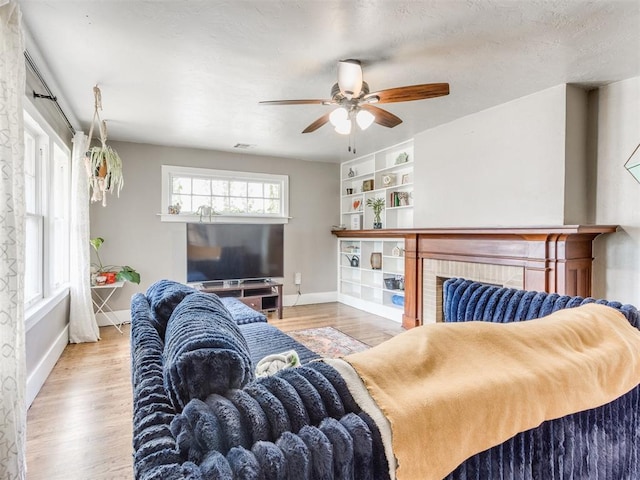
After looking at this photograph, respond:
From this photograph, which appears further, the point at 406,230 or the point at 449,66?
the point at 406,230

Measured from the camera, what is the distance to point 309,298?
5.97 m

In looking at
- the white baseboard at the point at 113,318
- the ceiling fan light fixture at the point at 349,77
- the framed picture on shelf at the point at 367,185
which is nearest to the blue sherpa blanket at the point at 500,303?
the ceiling fan light fixture at the point at 349,77

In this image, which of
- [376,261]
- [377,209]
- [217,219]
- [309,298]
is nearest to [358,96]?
[377,209]

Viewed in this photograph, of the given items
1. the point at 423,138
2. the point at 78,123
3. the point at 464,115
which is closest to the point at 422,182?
the point at 423,138

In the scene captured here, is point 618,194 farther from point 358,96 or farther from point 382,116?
point 358,96

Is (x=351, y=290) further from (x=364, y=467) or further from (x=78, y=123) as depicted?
(x=364, y=467)

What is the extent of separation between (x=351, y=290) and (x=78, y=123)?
4.44m

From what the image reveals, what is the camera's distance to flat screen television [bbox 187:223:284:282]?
16.1ft

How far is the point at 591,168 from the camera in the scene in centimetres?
306

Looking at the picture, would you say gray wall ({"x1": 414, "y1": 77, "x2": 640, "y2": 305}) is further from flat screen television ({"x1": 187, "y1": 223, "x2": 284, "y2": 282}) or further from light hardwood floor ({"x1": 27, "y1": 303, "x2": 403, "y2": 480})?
flat screen television ({"x1": 187, "y1": 223, "x2": 284, "y2": 282})

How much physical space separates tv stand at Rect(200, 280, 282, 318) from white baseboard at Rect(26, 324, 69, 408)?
64.4 inches

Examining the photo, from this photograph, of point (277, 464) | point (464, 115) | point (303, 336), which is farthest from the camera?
point (303, 336)

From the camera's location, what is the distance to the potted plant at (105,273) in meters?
4.16

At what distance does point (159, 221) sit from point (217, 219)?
2.58ft
